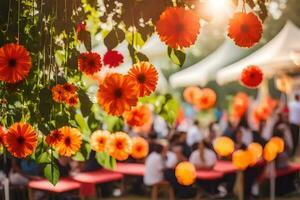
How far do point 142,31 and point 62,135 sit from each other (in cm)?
38

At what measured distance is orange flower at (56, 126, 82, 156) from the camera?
168cm

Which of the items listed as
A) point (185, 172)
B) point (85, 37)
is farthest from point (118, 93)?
point (185, 172)

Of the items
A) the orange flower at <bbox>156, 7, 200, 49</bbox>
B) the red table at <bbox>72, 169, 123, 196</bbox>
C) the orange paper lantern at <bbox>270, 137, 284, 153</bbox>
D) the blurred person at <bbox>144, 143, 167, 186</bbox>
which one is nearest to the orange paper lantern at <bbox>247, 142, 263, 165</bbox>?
the orange paper lantern at <bbox>270, 137, 284, 153</bbox>

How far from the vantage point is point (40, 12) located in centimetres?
156

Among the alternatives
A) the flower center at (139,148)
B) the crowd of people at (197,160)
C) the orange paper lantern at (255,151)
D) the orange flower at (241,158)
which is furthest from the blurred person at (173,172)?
the flower center at (139,148)

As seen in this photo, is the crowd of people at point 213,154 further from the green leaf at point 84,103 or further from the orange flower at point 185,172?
the green leaf at point 84,103

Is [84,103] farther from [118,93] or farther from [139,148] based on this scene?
[139,148]

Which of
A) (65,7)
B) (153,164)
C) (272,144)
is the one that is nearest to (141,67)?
(65,7)

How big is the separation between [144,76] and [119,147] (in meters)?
0.52

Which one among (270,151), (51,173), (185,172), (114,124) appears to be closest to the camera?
(51,173)

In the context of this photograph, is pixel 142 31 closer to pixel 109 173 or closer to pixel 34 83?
pixel 34 83

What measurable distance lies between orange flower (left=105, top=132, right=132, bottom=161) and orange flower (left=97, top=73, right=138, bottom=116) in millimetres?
487

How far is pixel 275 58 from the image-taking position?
23.9ft

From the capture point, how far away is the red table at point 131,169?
6559 mm
